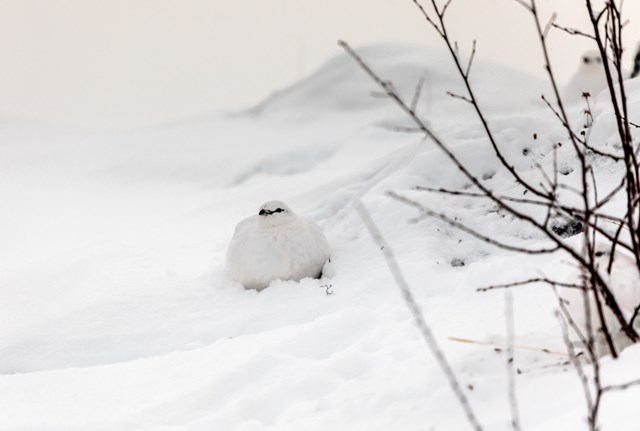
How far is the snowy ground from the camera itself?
2137mm

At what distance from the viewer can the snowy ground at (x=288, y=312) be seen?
84.1 inches

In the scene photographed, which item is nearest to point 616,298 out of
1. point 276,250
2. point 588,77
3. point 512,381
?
point 512,381

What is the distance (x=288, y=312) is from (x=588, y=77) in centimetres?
641

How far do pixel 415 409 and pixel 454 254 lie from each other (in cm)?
228

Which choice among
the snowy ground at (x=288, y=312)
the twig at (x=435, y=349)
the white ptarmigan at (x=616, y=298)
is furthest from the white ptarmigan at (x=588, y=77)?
the white ptarmigan at (x=616, y=298)

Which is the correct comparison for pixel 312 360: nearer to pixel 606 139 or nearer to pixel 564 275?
pixel 564 275

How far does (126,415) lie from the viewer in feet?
8.56

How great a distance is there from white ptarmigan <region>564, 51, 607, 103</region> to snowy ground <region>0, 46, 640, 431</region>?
7.51 ft

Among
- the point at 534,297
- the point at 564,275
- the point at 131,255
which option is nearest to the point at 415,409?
the point at 534,297

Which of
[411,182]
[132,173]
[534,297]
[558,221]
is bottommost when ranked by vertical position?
[534,297]

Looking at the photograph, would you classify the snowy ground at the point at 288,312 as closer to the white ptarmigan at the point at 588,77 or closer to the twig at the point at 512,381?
the twig at the point at 512,381

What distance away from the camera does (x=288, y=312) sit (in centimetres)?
383

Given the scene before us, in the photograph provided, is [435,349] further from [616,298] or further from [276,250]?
[276,250]

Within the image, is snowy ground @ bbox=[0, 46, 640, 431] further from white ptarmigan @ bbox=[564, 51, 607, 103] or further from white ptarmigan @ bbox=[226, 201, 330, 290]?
white ptarmigan @ bbox=[564, 51, 607, 103]
